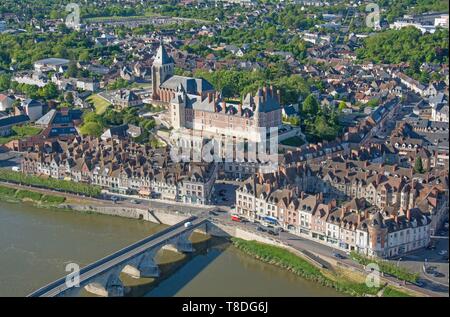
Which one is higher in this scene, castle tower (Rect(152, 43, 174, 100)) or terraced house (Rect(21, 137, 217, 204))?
castle tower (Rect(152, 43, 174, 100))

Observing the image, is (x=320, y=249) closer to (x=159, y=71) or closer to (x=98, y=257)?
(x=98, y=257)

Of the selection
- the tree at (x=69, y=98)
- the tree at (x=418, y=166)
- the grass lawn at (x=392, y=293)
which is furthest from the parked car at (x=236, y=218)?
the tree at (x=69, y=98)

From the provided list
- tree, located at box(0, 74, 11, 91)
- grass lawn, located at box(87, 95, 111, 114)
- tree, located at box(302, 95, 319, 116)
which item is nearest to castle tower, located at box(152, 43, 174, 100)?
grass lawn, located at box(87, 95, 111, 114)

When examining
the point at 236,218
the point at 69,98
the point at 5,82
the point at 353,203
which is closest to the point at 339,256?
the point at 353,203

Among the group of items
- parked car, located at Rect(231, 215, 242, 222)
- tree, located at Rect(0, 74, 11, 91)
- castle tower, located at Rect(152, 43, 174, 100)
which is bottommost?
parked car, located at Rect(231, 215, 242, 222)

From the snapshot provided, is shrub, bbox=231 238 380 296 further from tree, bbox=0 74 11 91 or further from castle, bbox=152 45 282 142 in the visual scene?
tree, bbox=0 74 11 91

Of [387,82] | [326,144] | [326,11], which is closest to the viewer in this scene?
[326,144]
